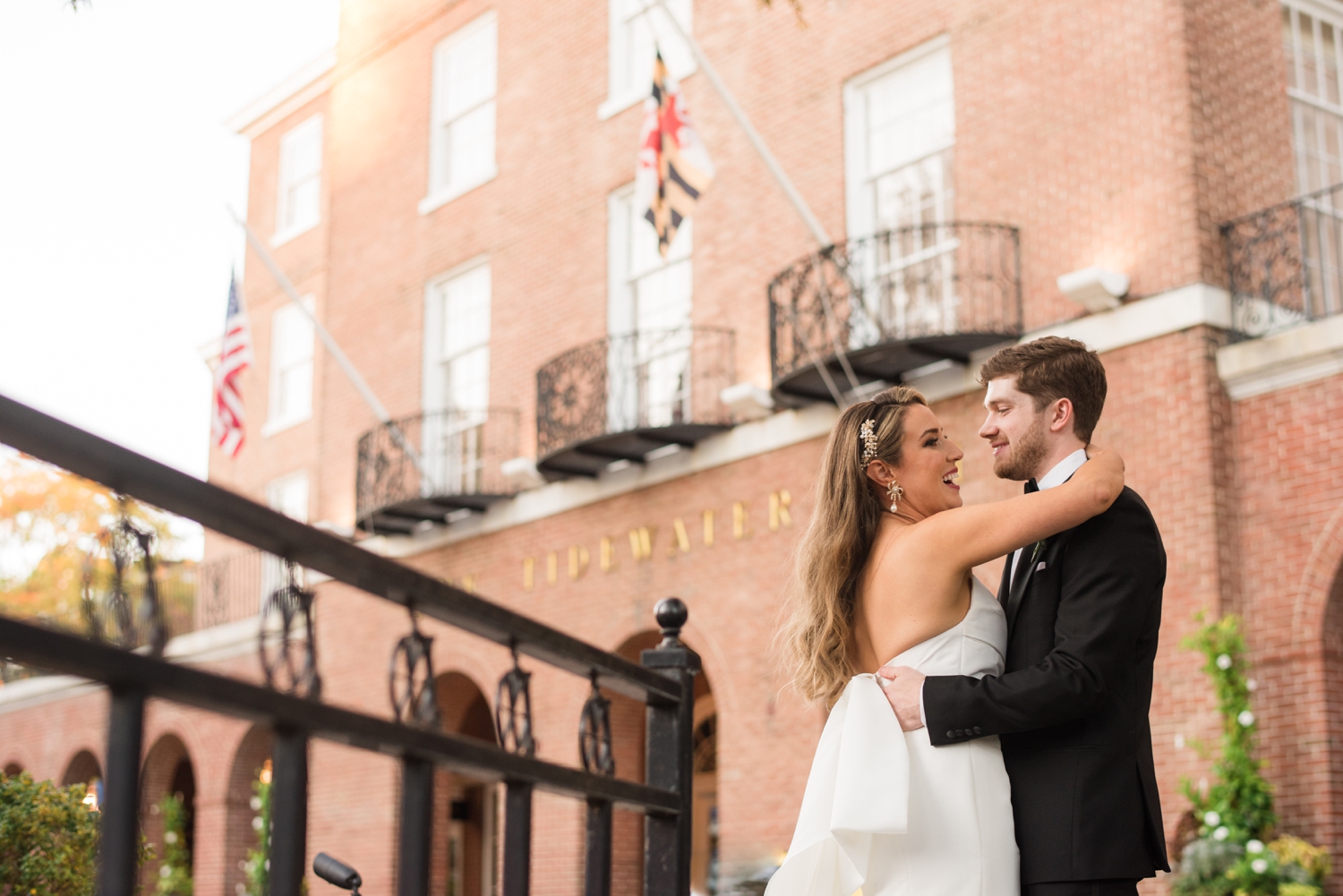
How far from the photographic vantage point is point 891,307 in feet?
46.4

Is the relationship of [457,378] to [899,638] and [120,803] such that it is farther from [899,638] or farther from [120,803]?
Result: [120,803]

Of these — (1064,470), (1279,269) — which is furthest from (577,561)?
(1064,470)

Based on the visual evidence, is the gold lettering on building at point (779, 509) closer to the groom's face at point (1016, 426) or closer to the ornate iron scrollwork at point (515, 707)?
the groom's face at point (1016, 426)

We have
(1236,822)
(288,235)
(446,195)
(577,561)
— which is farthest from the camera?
(288,235)

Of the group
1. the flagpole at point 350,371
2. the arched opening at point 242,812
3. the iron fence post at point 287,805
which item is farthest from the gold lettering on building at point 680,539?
the iron fence post at point 287,805

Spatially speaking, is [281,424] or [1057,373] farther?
[281,424]

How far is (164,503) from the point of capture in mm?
1939

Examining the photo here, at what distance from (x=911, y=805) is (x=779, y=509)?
11.8 m

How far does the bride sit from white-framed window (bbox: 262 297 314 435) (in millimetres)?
21670

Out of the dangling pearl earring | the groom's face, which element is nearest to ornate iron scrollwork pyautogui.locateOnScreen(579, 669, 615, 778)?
the dangling pearl earring

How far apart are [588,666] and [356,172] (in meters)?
20.5

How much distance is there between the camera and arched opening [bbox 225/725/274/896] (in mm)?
22672

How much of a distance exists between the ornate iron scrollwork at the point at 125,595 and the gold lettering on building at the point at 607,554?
15.0m

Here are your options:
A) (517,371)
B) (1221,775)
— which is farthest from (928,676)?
(517,371)
